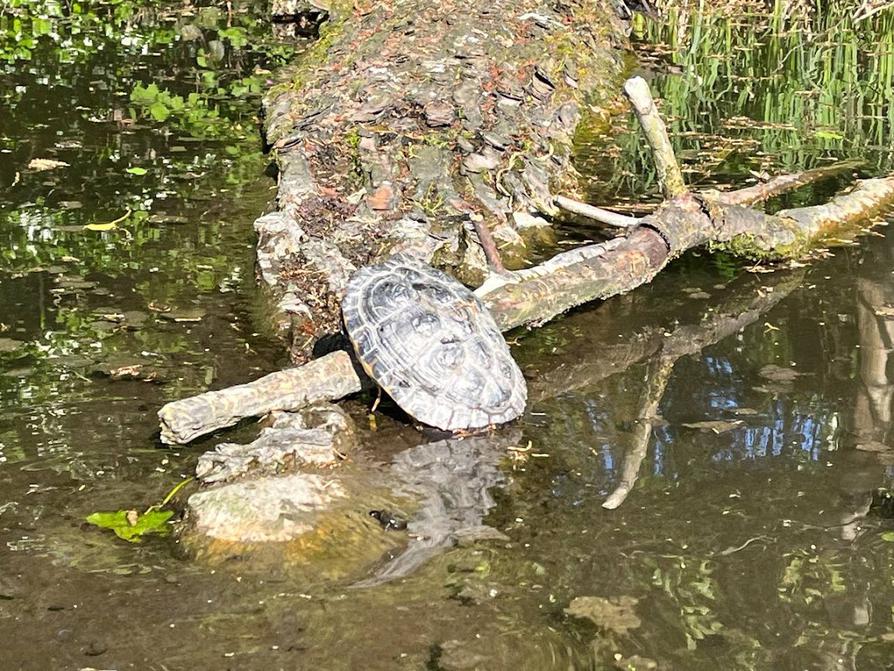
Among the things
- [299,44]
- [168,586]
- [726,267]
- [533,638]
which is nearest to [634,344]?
[726,267]

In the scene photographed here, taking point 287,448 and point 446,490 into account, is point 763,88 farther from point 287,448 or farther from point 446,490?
point 287,448

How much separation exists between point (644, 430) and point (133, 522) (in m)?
2.10

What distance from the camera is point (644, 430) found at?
186 inches

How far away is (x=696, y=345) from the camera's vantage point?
559 cm

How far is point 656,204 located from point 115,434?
3.99 meters

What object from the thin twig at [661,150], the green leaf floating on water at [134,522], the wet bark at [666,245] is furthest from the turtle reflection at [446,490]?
the thin twig at [661,150]

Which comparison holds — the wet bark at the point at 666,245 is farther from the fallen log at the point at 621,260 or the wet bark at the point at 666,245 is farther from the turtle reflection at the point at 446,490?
the turtle reflection at the point at 446,490

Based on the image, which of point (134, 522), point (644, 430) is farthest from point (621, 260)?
point (134, 522)

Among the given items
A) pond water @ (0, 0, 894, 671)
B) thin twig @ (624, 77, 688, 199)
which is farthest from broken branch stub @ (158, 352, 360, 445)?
thin twig @ (624, 77, 688, 199)

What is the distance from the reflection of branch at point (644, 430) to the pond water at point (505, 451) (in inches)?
0.8

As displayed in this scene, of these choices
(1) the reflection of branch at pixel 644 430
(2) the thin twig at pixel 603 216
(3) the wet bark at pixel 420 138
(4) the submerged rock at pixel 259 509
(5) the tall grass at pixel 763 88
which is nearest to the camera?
(4) the submerged rock at pixel 259 509

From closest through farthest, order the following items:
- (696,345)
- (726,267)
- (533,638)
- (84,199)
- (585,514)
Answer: (533,638), (585,514), (696,345), (726,267), (84,199)

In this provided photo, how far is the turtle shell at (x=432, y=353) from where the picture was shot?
4590mm

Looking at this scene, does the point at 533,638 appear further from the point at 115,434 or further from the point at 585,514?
the point at 115,434
